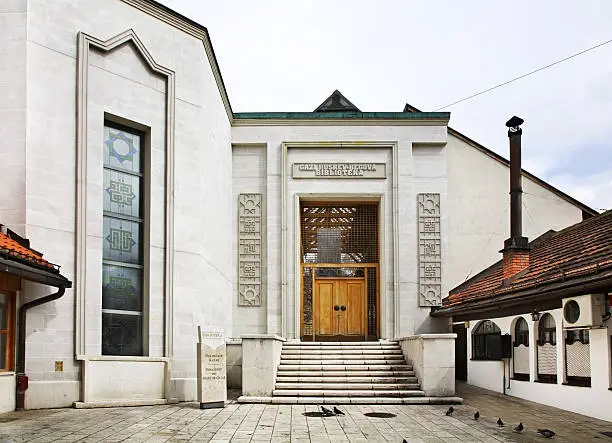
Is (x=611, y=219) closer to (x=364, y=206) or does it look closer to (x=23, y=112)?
(x=364, y=206)

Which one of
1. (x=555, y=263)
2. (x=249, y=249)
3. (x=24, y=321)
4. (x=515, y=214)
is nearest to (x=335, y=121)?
(x=249, y=249)

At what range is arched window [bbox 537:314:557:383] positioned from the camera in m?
14.3

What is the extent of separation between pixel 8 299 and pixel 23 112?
11.0ft

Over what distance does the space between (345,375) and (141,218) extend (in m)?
5.88

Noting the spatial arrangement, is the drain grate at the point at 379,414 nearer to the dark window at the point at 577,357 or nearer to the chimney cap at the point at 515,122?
the dark window at the point at 577,357

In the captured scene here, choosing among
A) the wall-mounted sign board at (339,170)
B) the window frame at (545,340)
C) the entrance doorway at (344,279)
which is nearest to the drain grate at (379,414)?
the window frame at (545,340)

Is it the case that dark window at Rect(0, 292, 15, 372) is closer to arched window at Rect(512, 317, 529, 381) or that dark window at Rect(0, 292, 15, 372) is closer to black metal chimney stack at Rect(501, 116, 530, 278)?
arched window at Rect(512, 317, 529, 381)

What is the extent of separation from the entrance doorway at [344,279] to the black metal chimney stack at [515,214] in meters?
4.86

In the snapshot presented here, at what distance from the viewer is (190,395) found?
586 inches

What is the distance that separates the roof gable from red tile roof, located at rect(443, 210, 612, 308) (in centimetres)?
866

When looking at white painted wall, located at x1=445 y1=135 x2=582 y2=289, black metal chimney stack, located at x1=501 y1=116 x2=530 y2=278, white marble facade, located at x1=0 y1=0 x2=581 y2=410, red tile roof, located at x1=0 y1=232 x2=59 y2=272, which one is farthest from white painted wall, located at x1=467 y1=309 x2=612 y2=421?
red tile roof, located at x1=0 y1=232 x2=59 y2=272

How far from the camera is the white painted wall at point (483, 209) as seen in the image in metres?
21.8

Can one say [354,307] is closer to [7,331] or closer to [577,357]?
[577,357]

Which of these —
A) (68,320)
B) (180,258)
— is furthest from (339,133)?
(68,320)
